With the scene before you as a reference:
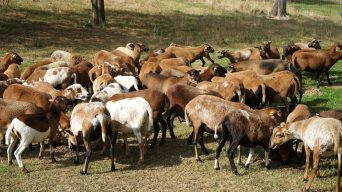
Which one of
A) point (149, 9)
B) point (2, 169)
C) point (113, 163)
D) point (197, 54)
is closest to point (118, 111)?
point (113, 163)

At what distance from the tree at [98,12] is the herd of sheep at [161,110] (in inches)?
524

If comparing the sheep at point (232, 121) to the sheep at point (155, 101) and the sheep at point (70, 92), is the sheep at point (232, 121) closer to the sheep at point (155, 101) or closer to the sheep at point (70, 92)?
the sheep at point (155, 101)

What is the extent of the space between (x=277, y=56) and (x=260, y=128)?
10.7 m

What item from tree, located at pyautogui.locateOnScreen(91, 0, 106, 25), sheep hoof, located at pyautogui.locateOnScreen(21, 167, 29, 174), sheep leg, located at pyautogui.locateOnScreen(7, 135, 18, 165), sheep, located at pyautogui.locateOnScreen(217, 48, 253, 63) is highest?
tree, located at pyautogui.locateOnScreen(91, 0, 106, 25)

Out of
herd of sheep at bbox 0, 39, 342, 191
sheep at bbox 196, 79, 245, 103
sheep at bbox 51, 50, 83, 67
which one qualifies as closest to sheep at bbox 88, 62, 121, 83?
herd of sheep at bbox 0, 39, 342, 191

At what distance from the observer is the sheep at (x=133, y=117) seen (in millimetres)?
10773

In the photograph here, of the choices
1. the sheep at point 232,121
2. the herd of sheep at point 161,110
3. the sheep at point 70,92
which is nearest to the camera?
the sheep at point 232,121

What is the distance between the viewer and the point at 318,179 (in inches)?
380

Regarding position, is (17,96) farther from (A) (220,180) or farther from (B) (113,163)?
(A) (220,180)

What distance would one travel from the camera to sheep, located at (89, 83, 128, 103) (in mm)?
12523

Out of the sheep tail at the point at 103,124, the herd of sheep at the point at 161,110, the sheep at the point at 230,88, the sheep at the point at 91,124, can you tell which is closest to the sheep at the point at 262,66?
the herd of sheep at the point at 161,110

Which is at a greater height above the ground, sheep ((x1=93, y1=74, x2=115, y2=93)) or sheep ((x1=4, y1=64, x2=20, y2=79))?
sheep ((x1=93, y1=74, x2=115, y2=93))

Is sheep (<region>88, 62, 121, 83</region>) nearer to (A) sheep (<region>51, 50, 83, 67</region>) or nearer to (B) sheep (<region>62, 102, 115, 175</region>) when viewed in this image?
(A) sheep (<region>51, 50, 83, 67</region>)

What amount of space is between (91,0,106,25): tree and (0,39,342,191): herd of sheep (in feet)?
43.7
